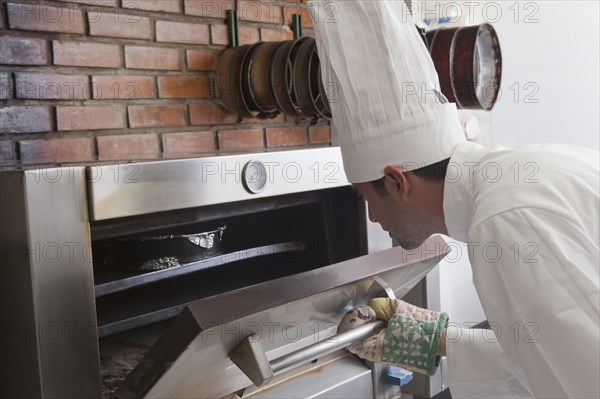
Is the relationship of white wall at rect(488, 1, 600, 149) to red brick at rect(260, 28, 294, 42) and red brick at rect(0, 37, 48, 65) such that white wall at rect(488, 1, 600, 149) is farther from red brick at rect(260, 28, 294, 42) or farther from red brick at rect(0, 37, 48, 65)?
red brick at rect(0, 37, 48, 65)

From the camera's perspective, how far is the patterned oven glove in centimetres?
121

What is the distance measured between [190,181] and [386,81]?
34cm

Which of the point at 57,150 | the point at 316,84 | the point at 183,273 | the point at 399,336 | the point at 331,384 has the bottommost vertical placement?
the point at 331,384

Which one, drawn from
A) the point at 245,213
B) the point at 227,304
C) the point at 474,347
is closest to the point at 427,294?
the point at 474,347

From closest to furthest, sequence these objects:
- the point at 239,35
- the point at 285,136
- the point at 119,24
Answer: the point at 119,24, the point at 239,35, the point at 285,136

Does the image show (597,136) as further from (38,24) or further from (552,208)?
(38,24)

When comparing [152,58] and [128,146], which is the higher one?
[152,58]

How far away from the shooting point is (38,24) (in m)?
1.31

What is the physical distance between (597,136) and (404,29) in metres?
1.33

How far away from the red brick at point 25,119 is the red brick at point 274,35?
0.63 meters

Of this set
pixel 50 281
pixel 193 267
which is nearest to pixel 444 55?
pixel 193 267

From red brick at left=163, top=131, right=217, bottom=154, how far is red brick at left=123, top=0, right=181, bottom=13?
28cm

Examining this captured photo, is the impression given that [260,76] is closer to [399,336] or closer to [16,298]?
[399,336]

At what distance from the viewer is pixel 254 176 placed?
3.52ft
